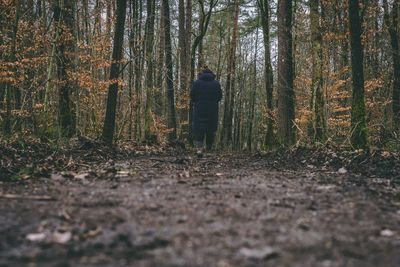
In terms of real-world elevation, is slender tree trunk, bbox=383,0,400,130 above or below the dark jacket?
above

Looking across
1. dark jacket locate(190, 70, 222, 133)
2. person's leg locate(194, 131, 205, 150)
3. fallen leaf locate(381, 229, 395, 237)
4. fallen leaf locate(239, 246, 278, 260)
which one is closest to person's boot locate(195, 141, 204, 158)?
person's leg locate(194, 131, 205, 150)

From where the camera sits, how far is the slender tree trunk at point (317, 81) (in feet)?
34.5

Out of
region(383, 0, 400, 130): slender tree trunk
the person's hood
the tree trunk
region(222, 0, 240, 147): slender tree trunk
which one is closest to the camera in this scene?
the person's hood

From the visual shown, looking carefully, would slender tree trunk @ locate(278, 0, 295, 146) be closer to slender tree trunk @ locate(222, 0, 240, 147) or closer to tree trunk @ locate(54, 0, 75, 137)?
tree trunk @ locate(54, 0, 75, 137)

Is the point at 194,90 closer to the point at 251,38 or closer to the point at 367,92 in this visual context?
the point at 367,92

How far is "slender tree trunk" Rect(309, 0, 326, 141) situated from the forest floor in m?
5.30

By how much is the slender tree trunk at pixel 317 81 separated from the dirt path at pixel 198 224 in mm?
5972

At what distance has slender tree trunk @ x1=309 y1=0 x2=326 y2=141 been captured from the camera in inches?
414

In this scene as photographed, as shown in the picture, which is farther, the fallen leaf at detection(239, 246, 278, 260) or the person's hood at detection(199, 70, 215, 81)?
the person's hood at detection(199, 70, 215, 81)

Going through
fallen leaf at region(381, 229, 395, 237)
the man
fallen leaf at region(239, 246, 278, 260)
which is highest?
the man

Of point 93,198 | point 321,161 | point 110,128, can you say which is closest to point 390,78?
point 321,161

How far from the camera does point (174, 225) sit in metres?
2.79

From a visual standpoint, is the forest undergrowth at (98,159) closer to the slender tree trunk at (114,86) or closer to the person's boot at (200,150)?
Result: the slender tree trunk at (114,86)

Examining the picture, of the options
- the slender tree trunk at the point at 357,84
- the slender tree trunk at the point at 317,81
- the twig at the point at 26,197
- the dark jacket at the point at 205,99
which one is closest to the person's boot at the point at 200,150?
the dark jacket at the point at 205,99
